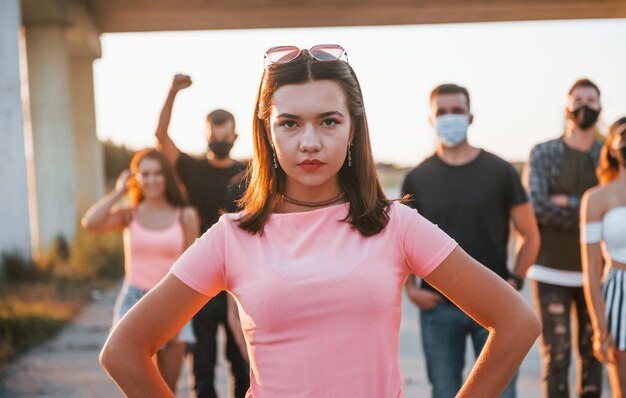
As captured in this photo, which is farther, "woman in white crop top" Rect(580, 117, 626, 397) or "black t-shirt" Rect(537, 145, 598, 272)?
"black t-shirt" Rect(537, 145, 598, 272)

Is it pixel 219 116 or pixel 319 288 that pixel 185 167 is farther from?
pixel 319 288

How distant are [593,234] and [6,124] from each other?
862 centimetres

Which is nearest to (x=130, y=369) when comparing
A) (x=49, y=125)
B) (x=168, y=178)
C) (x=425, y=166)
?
(x=425, y=166)

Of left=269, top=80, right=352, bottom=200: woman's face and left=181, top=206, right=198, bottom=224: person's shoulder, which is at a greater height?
left=269, top=80, right=352, bottom=200: woman's face

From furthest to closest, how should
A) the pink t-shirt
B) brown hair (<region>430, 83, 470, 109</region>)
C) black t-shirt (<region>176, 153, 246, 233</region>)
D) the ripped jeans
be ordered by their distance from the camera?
black t-shirt (<region>176, 153, 246, 233</region>) < the ripped jeans < brown hair (<region>430, 83, 470, 109</region>) < the pink t-shirt

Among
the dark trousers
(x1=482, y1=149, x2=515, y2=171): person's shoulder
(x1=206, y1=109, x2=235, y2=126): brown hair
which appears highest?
(x1=206, y1=109, x2=235, y2=126): brown hair

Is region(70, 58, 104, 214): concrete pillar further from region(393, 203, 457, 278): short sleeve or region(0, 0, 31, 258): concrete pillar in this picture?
region(393, 203, 457, 278): short sleeve

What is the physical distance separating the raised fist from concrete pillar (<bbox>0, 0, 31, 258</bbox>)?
6963 millimetres

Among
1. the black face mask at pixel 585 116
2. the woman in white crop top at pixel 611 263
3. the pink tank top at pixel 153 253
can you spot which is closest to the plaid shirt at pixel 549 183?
the black face mask at pixel 585 116

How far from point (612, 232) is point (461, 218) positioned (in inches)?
32.3

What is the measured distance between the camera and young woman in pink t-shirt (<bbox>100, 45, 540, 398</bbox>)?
1821 mm

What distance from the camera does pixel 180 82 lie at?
4.16 meters

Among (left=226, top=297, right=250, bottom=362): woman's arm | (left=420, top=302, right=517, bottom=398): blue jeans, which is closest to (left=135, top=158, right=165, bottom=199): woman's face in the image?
(left=226, top=297, right=250, bottom=362): woman's arm

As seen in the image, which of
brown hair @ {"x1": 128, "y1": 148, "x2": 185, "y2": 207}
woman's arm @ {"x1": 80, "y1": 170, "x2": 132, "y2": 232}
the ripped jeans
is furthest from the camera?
woman's arm @ {"x1": 80, "y1": 170, "x2": 132, "y2": 232}
